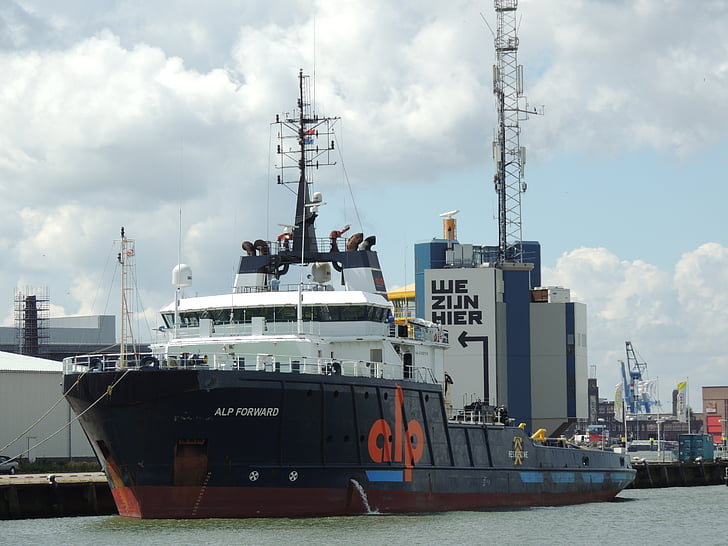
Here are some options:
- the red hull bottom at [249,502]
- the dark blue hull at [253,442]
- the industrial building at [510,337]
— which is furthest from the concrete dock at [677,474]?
the red hull bottom at [249,502]

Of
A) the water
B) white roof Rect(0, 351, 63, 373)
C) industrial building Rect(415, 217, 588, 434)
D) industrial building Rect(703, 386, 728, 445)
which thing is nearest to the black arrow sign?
industrial building Rect(415, 217, 588, 434)

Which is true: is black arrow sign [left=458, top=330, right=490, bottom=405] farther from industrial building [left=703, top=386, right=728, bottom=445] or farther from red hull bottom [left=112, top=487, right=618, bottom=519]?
industrial building [left=703, top=386, right=728, bottom=445]

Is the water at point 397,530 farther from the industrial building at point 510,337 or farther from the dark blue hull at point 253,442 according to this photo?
the industrial building at point 510,337

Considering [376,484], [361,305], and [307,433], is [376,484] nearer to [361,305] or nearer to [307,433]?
[307,433]

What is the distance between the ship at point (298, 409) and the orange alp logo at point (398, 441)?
0.05 metres

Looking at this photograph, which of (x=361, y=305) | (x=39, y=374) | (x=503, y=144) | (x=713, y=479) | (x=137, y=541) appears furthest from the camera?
(x=503, y=144)

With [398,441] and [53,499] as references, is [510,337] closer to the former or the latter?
[398,441]

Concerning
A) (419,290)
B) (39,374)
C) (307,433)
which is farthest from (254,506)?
(419,290)

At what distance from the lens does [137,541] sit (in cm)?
2655

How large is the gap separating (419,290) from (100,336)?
43.4 m

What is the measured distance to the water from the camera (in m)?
27.0

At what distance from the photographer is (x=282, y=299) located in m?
34.1

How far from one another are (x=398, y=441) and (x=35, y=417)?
2358 centimetres

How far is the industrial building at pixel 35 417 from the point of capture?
163 feet
